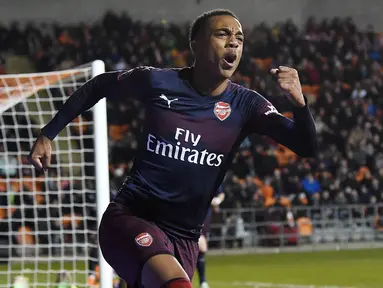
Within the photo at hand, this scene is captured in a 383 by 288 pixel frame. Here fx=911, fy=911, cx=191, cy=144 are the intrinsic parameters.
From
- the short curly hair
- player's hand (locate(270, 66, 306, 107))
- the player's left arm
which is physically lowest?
the player's left arm

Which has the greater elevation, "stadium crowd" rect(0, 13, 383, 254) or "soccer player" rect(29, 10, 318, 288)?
"soccer player" rect(29, 10, 318, 288)

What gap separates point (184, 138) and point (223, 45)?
1.67ft

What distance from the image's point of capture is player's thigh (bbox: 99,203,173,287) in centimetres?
434

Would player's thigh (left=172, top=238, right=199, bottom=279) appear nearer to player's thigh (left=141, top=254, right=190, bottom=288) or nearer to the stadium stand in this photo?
player's thigh (left=141, top=254, right=190, bottom=288)

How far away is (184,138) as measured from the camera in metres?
4.61

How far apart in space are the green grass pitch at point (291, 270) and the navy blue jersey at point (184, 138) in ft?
21.0

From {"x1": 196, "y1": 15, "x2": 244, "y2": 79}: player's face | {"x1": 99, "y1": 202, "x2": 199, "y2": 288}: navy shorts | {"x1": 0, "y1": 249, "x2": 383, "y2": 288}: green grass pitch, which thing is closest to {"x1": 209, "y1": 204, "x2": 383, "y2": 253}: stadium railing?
{"x1": 0, "y1": 249, "x2": 383, "y2": 288}: green grass pitch

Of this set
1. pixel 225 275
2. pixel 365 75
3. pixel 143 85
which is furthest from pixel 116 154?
pixel 143 85

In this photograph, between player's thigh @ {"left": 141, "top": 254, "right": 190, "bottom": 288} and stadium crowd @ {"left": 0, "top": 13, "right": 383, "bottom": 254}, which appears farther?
stadium crowd @ {"left": 0, "top": 13, "right": 383, "bottom": 254}

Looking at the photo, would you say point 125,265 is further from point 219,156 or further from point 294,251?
point 294,251

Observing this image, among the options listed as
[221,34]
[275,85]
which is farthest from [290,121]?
[275,85]

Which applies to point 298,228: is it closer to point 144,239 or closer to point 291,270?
point 291,270

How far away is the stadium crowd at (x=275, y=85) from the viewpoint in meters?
20.5

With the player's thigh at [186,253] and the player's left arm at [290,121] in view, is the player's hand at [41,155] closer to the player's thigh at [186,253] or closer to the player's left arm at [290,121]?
the player's thigh at [186,253]
